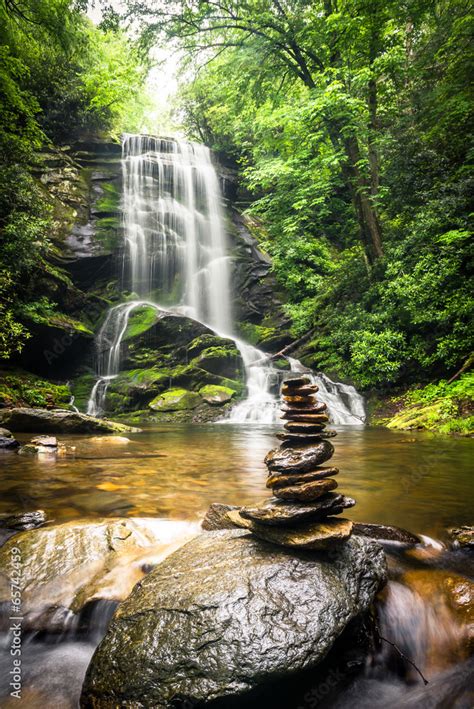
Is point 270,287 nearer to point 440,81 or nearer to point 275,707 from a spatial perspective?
point 440,81

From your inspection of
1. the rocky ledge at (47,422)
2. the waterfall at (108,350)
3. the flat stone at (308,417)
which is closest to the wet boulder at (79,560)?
the flat stone at (308,417)

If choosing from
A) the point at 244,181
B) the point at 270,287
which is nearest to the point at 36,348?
the point at 270,287

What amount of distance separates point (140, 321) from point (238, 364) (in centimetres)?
528

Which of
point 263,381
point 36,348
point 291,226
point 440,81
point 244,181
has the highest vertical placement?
point 244,181

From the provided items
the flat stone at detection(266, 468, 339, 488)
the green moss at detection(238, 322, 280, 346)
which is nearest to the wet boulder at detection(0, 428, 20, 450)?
the flat stone at detection(266, 468, 339, 488)

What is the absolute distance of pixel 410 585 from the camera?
2.48m

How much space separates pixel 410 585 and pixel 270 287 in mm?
20112

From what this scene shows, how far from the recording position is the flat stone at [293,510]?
2314 millimetres

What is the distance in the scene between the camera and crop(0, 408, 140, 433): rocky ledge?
360 inches

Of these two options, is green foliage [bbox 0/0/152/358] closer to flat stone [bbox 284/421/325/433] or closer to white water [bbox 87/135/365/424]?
white water [bbox 87/135/365/424]

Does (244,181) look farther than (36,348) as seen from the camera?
Yes

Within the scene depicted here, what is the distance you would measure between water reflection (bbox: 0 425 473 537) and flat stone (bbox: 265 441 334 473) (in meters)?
1.31

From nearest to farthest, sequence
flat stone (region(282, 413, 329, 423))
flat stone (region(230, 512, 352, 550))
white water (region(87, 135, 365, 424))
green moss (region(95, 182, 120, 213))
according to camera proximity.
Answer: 1. flat stone (region(230, 512, 352, 550))
2. flat stone (region(282, 413, 329, 423))
3. white water (region(87, 135, 365, 424))
4. green moss (region(95, 182, 120, 213))

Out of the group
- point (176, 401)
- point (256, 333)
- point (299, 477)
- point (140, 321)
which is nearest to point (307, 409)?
point (299, 477)
